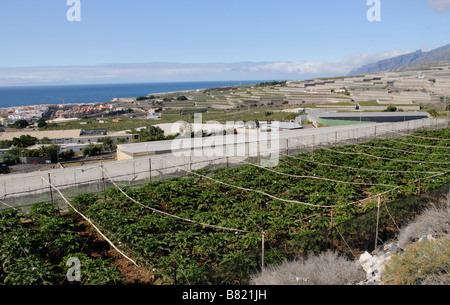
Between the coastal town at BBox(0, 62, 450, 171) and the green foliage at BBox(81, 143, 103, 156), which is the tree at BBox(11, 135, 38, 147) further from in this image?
the green foliage at BBox(81, 143, 103, 156)

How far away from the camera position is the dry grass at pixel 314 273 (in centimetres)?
494

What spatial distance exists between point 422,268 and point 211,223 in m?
4.04

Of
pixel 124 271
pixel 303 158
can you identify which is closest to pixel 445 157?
pixel 303 158

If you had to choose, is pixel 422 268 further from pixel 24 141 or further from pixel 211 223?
pixel 24 141

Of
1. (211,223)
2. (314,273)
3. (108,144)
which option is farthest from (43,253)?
(108,144)

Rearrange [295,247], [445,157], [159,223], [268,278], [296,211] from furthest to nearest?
[445,157] → [296,211] → [159,223] → [295,247] → [268,278]

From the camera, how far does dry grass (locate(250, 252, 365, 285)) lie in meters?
4.94

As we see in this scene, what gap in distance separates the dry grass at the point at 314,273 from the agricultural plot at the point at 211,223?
0.27m

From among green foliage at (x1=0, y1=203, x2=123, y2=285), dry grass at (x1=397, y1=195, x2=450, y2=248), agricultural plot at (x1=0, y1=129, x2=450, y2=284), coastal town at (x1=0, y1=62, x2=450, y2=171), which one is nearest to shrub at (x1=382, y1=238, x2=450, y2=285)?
agricultural plot at (x1=0, y1=129, x2=450, y2=284)

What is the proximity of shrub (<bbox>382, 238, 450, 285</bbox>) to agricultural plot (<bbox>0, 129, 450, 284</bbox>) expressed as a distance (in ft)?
4.30

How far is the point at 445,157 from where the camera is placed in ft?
45.3

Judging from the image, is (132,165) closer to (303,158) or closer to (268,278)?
(303,158)

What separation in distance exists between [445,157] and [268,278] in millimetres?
12153

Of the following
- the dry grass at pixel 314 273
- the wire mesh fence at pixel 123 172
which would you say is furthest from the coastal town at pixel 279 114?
the dry grass at pixel 314 273
